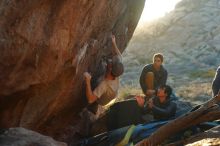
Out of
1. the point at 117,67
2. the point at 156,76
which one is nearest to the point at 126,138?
the point at 117,67

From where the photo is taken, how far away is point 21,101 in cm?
1208

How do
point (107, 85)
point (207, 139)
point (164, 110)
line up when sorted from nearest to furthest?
point (207, 139) → point (164, 110) → point (107, 85)

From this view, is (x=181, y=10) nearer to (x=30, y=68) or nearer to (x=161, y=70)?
(x=161, y=70)

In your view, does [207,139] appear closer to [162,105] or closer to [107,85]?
[162,105]

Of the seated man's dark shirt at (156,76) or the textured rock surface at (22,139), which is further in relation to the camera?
the seated man's dark shirt at (156,76)

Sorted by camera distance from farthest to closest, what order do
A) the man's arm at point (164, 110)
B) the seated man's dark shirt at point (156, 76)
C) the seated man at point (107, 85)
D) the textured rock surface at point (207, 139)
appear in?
the seated man's dark shirt at point (156, 76) < the seated man at point (107, 85) < the man's arm at point (164, 110) < the textured rock surface at point (207, 139)

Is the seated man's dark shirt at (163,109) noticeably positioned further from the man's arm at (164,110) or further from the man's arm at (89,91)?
the man's arm at (89,91)

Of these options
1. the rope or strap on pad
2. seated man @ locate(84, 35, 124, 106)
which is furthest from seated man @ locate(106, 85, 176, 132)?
the rope or strap on pad

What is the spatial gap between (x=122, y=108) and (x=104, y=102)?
76 cm

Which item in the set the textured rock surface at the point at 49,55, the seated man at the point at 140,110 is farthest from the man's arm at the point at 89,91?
the seated man at the point at 140,110

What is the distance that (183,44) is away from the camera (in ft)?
213

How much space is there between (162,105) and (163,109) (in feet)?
0.92

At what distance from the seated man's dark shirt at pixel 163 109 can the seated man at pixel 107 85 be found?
1.54 m

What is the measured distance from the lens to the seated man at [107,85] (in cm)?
1402
